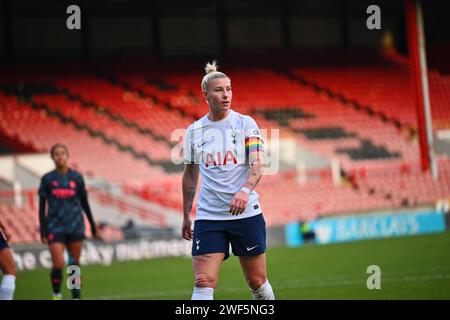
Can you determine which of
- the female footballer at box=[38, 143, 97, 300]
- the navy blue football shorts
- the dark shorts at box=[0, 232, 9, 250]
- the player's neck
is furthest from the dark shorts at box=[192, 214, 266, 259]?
the navy blue football shorts

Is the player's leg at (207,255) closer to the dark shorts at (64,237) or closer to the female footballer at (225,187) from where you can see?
the female footballer at (225,187)

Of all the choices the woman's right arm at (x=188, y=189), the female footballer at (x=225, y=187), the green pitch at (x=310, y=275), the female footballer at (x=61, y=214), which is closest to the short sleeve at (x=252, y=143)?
the female footballer at (x=225, y=187)

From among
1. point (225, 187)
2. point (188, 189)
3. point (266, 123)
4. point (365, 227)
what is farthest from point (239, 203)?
point (266, 123)

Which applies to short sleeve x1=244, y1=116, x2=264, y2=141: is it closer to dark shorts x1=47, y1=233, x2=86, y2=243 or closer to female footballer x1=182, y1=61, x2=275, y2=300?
female footballer x1=182, y1=61, x2=275, y2=300

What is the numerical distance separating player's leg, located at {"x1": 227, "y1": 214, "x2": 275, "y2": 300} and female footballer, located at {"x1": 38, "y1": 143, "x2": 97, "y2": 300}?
518 cm

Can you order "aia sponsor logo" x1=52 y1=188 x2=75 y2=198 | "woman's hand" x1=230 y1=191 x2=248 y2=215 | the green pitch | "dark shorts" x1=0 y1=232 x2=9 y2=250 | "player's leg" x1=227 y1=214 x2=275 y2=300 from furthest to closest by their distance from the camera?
"aia sponsor logo" x1=52 y1=188 x2=75 y2=198, the green pitch, "dark shorts" x1=0 y1=232 x2=9 y2=250, "player's leg" x1=227 y1=214 x2=275 y2=300, "woman's hand" x1=230 y1=191 x2=248 y2=215

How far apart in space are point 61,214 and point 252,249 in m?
5.52

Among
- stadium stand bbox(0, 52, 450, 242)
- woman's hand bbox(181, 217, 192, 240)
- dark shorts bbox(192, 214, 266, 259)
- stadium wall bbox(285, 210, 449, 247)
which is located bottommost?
dark shorts bbox(192, 214, 266, 259)

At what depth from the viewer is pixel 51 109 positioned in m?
29.9

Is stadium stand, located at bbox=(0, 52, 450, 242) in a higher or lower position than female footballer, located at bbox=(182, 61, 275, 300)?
higher

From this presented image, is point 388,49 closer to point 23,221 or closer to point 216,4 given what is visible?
point 216,4

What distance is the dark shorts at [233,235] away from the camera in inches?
316

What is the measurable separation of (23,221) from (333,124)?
12.7m

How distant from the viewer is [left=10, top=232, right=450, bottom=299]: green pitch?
12867mm
